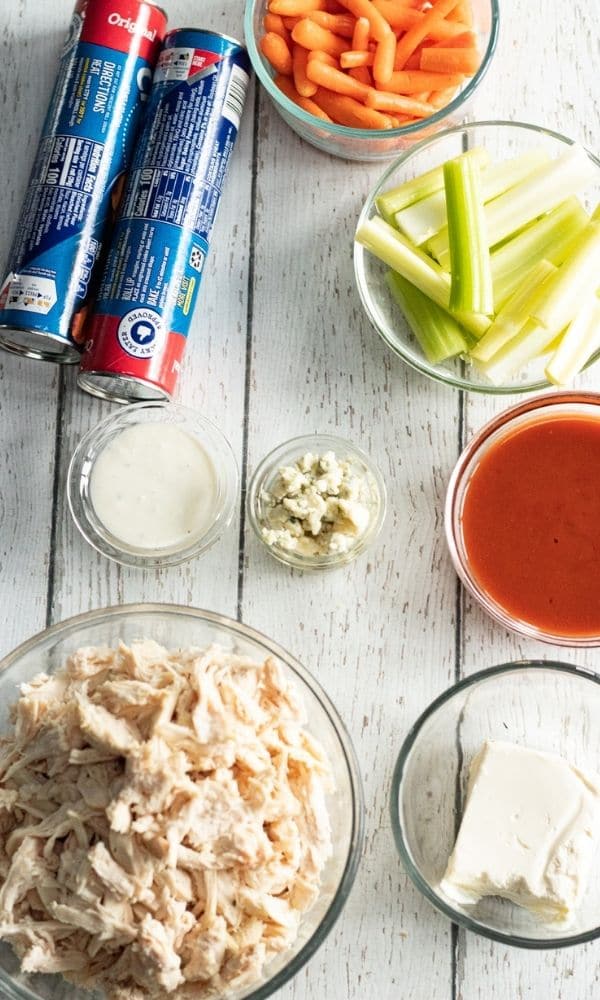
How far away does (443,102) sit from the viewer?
1793 millimetres

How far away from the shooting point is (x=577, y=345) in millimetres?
1724

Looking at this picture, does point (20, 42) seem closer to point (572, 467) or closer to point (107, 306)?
point (107, 306)

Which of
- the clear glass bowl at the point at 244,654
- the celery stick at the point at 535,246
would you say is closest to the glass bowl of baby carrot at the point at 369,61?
the celery stick at the point at 535,246

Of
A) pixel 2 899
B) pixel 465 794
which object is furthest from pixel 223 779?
pixel 465 794

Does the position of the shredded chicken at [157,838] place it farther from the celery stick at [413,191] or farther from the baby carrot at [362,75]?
the baby carrot at [362,75]

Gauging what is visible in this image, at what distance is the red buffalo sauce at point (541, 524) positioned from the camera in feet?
5.71

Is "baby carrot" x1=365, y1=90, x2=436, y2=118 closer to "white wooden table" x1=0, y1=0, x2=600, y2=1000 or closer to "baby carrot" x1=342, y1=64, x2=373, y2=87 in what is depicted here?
"baby carrot" x1=342, y1=64, x2=373, y2=87

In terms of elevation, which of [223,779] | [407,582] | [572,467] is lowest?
[223,779]

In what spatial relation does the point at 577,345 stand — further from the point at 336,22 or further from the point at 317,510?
the point at 336,22

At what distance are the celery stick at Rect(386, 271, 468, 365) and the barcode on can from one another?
14.5 inches

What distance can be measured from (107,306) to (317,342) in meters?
0.36

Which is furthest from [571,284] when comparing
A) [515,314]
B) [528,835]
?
[528,835]

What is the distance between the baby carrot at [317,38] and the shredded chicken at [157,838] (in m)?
0.99

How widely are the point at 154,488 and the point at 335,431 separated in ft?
1.03
